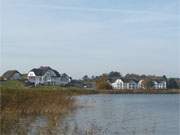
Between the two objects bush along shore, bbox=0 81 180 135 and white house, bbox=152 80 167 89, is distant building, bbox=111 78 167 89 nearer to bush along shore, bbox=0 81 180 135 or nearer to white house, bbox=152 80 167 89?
white house, bbox=152 80 167 89

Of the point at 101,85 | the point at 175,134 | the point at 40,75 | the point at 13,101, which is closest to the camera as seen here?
the point at 175,134

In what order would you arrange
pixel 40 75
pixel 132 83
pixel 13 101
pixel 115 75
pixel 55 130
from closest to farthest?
pixel 55 130
pixel 13 101
pixel 40 75
pixel 132 83
pixel 115 75

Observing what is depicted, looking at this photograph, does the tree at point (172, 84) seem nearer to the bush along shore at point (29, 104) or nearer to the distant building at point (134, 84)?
the distant building at point (134, 84)

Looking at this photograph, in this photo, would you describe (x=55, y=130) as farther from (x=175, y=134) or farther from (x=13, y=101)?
(x=13, y=101)

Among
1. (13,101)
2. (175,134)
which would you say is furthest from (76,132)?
(13,101)

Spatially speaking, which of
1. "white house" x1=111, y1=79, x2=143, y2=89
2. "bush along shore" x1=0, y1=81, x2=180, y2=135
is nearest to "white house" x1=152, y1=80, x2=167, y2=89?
"white house" x1=111, y1=79, x2=143, y2=89

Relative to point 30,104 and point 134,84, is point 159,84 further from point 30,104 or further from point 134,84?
point 30,104

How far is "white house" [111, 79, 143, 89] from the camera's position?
11856 cm

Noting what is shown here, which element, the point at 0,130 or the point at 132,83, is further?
the point at 132,83

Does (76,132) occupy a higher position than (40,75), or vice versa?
(40,75)

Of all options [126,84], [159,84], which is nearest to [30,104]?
[126,84]

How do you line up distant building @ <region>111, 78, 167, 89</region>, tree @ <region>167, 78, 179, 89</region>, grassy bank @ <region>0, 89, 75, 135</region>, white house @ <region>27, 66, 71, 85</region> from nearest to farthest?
grassy bank @ <region>0, 89, 75, 135</region>, white house @ <region>27, 66, 71, 85</region>, distant building @ <region>111, 78, 167, 89</region>, tree @ <region>167, 78, 179, 89</region>

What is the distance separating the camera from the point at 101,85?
9900 centimetres

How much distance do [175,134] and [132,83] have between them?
4039 inches
